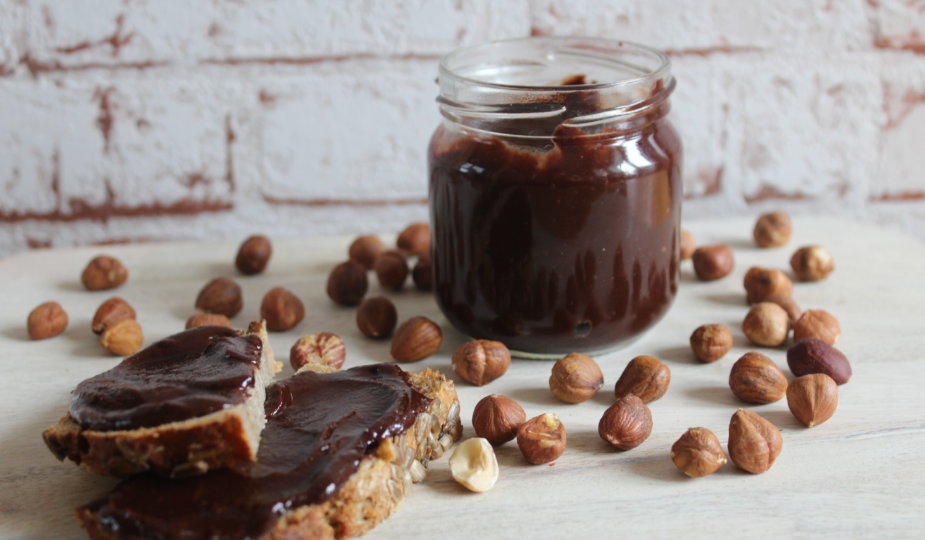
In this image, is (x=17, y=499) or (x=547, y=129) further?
(x=547, y=129)

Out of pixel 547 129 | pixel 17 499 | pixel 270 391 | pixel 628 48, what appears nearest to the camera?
pixel 17 499

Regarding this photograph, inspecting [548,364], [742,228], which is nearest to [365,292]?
[548,364]

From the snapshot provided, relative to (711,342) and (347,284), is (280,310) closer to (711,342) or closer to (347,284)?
(347,284)

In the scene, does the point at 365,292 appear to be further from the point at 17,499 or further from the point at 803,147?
the point at 803,147

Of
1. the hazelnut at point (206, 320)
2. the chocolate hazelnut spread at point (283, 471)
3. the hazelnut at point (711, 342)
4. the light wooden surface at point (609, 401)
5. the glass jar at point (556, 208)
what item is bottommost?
the light wooden surface at point (609, 401)

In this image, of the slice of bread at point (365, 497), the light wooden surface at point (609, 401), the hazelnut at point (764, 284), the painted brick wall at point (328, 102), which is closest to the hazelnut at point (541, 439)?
the light wooden surface at point (609, 401)

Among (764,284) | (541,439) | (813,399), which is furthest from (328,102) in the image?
(813,399)

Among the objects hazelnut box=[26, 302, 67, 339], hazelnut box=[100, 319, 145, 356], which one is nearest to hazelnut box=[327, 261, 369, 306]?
hazelnut box=[100, 319, 145, 356]

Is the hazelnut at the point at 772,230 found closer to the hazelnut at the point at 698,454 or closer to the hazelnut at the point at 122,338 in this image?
the hazelnut at the point at 698,454
